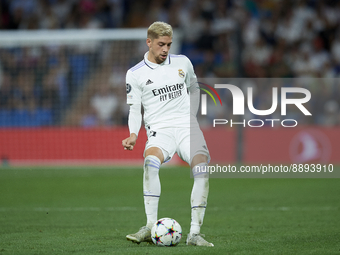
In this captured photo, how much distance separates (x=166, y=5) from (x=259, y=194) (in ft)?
37.5

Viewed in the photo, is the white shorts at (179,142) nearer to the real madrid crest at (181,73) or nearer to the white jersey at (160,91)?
the white jersey at (160,91)

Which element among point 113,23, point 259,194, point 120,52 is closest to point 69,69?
point 120,52

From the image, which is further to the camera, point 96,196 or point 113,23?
point 113,23

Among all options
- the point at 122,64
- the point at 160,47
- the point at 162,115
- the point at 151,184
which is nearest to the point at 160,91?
the point at 162,115

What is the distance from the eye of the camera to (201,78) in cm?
1697

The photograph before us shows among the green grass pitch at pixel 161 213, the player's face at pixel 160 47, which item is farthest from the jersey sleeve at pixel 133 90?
the green grass pitch at pixel 161 213

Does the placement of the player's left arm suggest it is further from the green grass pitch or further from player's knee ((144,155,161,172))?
the green grass pitch

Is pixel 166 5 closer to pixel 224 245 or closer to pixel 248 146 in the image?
pixel 248 146

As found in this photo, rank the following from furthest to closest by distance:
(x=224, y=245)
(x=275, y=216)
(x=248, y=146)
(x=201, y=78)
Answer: (x=201, y=78)
(x=248, y=146)
(x=275, y=216)
(x=224, y=245)

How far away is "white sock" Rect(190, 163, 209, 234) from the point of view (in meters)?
5.32

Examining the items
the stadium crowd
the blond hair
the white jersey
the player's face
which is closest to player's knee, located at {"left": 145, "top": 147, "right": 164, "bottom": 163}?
the white jersey

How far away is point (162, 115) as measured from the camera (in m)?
5.72

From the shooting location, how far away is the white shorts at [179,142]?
18.3ft

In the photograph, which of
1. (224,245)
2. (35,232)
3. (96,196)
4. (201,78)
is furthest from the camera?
(201,78)
